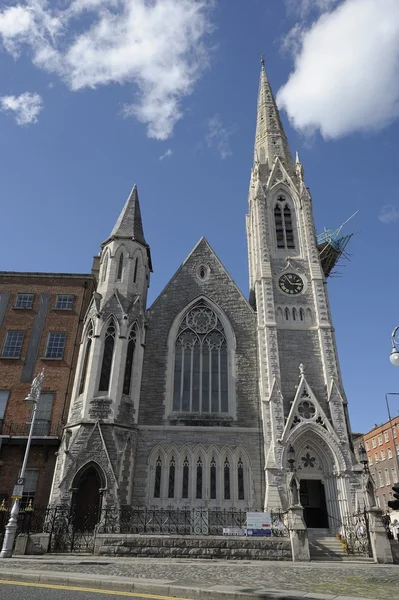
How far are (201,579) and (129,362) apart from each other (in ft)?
49.0

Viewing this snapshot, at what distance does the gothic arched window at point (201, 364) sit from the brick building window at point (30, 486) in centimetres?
772

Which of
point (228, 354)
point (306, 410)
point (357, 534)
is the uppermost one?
point (228, 354)

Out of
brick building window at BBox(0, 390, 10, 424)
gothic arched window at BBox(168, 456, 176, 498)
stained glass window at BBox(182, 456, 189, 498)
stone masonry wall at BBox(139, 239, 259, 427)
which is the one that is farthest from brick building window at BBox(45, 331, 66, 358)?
stained glass window at BBox(182, 456, 189, 498)

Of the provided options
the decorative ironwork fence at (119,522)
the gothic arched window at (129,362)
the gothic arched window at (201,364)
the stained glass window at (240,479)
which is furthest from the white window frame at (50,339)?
the stained glass window at (240,479)

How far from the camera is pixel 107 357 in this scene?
74.5 feet

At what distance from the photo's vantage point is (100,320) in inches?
920

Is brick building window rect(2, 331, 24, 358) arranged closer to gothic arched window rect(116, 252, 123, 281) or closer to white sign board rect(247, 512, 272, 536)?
gothic arched window rect(116, 252, 123, 281)

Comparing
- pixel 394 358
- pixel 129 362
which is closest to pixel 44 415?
pixel 129 362

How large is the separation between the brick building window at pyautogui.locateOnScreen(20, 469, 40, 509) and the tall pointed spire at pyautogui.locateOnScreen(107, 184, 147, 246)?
14088mm

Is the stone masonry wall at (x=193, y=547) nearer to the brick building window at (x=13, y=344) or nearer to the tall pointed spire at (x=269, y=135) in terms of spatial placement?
the brick building window at (x=13, y=344)

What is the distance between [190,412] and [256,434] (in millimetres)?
3658

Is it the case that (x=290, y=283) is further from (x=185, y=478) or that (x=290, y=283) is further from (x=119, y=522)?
(x=119, y=522)

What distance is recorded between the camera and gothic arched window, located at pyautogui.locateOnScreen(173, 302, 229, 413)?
76.5 ft

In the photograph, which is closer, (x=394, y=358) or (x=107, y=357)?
(x=394, y=358)
